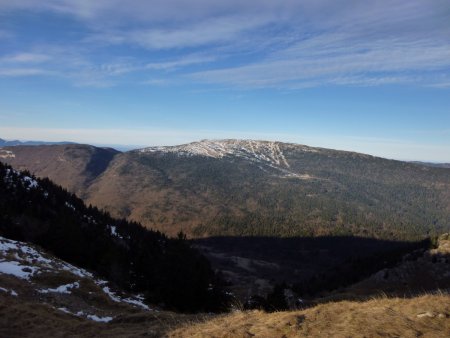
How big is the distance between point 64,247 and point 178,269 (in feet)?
107

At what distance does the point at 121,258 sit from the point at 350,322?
7499 cm

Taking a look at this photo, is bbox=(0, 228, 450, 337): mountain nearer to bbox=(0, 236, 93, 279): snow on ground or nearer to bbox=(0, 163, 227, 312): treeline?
bbox=(0, 236, 93, 279): snow on ground

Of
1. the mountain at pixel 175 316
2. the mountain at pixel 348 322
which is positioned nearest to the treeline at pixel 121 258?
the mountain at pixel 175 316

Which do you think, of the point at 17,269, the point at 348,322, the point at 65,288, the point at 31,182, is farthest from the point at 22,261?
the point at 31,182

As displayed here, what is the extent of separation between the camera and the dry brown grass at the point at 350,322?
1307 cm

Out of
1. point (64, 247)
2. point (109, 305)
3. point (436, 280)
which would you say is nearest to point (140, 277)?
point (64, 247)

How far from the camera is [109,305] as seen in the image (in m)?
36.1

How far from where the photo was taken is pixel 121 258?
82062 millimetres

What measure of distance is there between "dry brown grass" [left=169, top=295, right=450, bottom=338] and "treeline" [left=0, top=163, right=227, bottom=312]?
1634 inches

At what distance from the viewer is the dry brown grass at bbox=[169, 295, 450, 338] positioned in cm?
1307

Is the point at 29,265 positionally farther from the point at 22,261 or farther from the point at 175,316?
the point at 175,316

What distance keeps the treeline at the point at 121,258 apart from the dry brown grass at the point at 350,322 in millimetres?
41493

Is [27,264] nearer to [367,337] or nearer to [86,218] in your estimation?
[367,337]

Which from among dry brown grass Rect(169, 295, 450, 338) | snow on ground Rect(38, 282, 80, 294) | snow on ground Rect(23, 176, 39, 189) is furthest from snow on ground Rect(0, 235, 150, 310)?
snow on ground Rect(23, 176, 39, 189)
